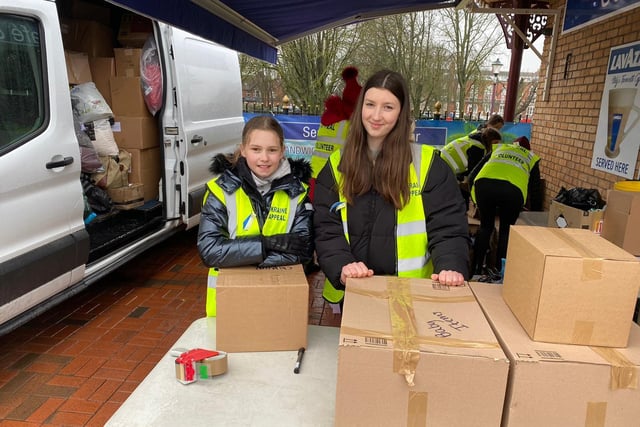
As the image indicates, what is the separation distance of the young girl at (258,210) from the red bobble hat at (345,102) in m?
2.28

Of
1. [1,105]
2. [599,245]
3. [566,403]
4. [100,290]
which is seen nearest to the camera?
[566,403]

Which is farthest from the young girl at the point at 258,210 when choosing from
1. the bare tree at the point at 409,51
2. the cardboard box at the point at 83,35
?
the bare tree at the point at 409,51

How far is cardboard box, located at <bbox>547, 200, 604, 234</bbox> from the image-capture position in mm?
3260

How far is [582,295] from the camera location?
3.99ft

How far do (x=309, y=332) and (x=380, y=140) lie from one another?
828 mm

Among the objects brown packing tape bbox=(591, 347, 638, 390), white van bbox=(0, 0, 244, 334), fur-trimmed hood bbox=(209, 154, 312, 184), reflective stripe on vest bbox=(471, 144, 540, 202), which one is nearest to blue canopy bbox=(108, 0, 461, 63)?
white van bbox=(0, 0, 244, 334)

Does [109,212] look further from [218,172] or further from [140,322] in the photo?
[218,172]

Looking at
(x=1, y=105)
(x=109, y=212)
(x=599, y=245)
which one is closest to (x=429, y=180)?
(x=599, y=245)

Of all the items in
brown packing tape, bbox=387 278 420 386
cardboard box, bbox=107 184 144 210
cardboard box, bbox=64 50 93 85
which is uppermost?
cardboard box, bbox=64 50 93 85

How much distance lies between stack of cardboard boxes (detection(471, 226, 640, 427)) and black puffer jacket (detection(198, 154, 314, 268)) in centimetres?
83

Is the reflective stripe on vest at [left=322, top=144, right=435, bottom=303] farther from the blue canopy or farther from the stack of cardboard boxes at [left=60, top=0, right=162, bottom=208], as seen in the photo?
the stack of cardboard boxes at [left=60, top=0, right=162, bottom=208]

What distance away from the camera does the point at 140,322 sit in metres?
3.73

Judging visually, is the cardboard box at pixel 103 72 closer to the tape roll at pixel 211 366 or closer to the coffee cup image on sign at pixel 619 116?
the tape roll at pixel 211 366

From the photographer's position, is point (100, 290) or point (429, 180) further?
point (100, 290)
